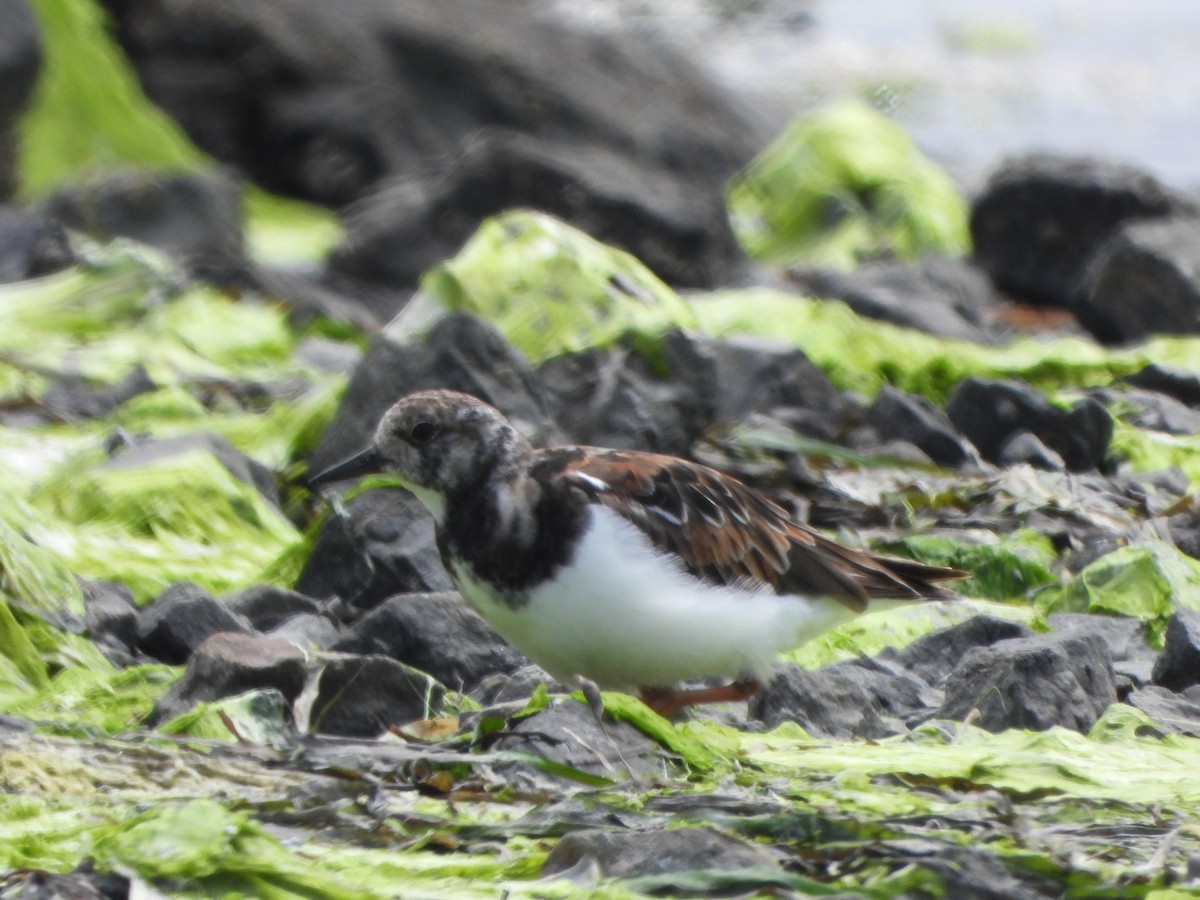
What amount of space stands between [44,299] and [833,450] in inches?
143

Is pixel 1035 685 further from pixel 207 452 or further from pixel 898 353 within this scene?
pixel 898 353

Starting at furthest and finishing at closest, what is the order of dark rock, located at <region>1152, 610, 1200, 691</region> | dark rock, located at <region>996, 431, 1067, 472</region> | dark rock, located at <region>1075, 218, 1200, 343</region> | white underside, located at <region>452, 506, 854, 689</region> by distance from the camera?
dark rock, located at <region>1075, 218, 1200, 343</region>, dark rock, located at <region>996, 431, 1067, 472</region>, dark rock, located at <region>1152, 610, 1200, 691</region>, white underside, located at <region>452, 506, 854, 689</region>

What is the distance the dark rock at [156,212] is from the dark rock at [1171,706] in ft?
21.0

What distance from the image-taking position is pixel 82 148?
1075 centimetres

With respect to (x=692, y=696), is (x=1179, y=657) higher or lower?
higher

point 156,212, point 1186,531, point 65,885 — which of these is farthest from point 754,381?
point 156,212

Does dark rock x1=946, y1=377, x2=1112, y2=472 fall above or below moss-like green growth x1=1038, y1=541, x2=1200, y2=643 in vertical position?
above

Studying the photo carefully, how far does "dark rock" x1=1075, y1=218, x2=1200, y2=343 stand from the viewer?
26.8 ft

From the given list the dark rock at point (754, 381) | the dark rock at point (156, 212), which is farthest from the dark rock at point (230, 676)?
the dark rock at point (156, 212)

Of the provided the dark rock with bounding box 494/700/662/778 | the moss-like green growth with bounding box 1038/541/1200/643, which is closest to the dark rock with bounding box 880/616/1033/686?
the moss-like green growth with bounding box 1038/541/1200/643

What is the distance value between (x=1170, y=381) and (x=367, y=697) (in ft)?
13.6

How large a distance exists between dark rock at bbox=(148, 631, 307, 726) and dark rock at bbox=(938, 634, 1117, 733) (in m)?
1.24

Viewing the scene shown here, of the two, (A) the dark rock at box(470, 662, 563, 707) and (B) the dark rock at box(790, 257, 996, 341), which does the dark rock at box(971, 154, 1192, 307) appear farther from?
(A) the dark rock at box(470, 662, 563, 707)

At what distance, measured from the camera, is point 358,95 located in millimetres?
12125
